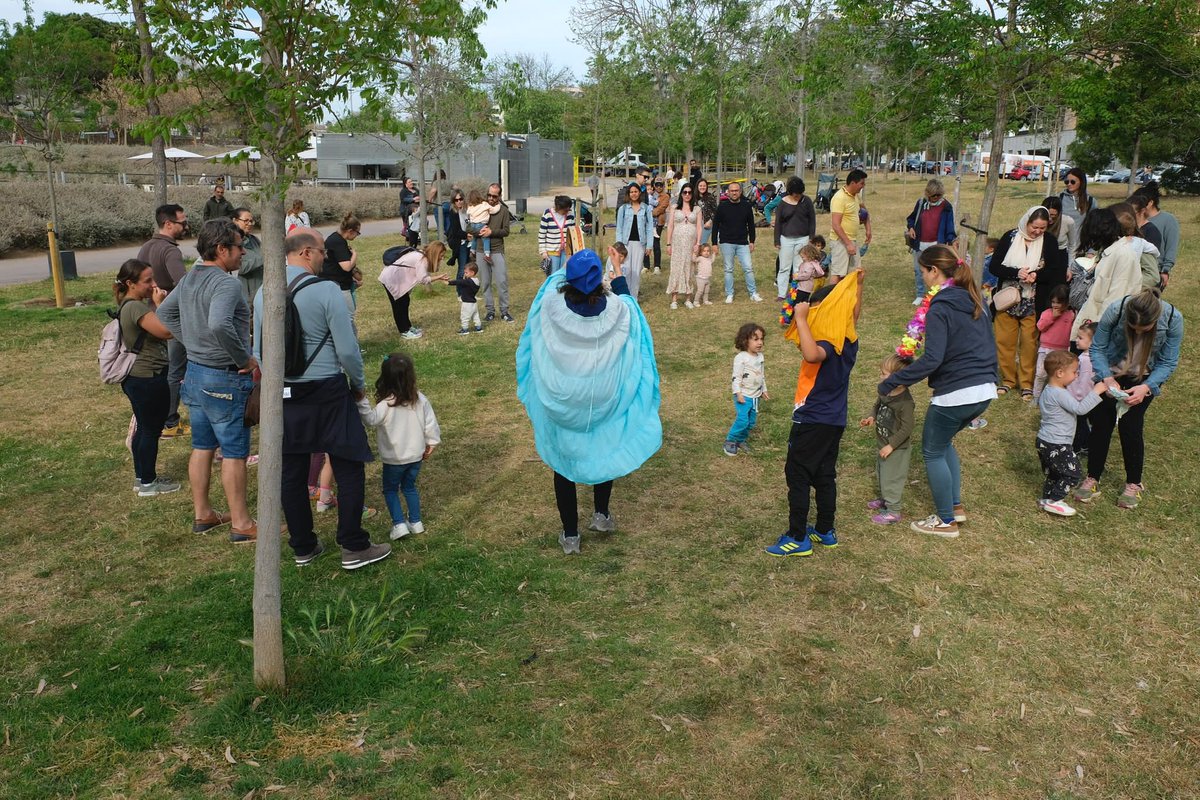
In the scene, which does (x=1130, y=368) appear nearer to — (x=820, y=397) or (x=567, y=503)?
(x=820, y=397)

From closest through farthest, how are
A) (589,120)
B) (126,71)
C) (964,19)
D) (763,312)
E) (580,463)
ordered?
(126,71), (580,463), (964,19), (763,312), (589,120)

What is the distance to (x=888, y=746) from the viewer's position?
3.66 meters

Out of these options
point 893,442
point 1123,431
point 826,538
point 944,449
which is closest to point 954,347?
point 944,449

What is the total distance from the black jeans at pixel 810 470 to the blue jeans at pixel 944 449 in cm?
66

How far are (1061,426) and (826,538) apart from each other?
1923mm

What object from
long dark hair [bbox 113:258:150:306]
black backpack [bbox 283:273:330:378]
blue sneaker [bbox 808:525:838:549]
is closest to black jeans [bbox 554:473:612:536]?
blue sneaker [bbox 808:525:838:549]

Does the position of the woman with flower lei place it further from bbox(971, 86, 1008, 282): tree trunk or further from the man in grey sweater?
bbox(971, 86, 1008, 282): tree trunk

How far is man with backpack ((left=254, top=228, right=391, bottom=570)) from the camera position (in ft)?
15.6

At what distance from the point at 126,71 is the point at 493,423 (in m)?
4.88

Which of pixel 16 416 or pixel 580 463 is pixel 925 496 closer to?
pixel 580 463

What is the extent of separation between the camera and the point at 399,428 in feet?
17.9

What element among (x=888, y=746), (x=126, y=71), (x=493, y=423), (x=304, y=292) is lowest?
(x=888, y=746)

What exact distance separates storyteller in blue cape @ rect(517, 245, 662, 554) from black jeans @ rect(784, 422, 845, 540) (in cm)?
84

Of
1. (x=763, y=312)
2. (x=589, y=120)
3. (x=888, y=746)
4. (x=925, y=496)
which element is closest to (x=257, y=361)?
(x=888, y=746)
